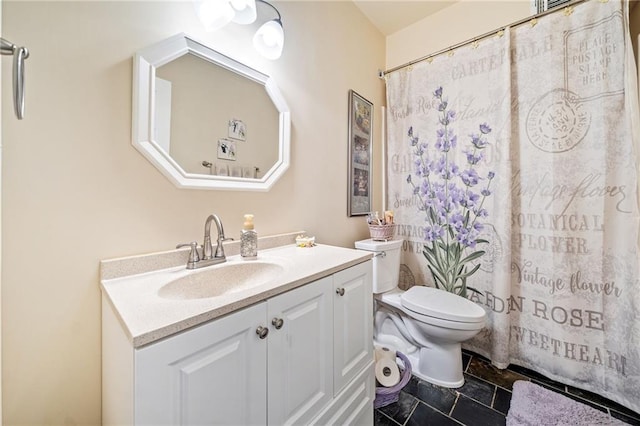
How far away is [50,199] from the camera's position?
0.75 m

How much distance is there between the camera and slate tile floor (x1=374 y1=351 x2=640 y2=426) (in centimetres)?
124

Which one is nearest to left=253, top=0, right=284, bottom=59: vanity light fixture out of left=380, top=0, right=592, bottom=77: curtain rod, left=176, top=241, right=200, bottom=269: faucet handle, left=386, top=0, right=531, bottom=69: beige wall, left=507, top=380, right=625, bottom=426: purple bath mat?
left=176, top=241, right=200, bottom=269: faucet handle

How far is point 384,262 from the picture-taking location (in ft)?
5.78

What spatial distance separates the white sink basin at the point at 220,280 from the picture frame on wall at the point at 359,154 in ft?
3.15

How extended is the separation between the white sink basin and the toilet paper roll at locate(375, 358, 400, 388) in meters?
0.92

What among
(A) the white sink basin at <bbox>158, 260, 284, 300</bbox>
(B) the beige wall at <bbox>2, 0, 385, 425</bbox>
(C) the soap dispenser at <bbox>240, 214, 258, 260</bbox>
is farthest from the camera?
(C) the soap dispenser at <bbox>240, 214, 258, 260</bbox>

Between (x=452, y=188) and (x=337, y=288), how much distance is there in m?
1.31

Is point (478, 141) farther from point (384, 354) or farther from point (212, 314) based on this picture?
point (212, 314)

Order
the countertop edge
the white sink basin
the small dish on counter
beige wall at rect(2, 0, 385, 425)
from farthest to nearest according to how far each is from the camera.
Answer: the small dish on counter
the white sink basin
beige wall at rect(2, 0, 385, 425)
the countertop edge

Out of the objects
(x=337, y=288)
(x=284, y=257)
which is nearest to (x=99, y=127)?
(x=284, y=257)

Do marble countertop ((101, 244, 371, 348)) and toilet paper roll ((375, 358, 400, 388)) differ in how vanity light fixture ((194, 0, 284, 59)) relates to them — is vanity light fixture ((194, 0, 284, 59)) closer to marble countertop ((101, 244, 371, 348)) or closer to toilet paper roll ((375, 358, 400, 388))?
marble countertop ((101, 244, 371, 348))

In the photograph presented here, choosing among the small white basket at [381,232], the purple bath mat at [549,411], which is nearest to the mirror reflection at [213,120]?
the small white basket at [381,232]

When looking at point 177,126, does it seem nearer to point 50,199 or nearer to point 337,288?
point 50,199

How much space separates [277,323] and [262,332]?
0.19 feet
